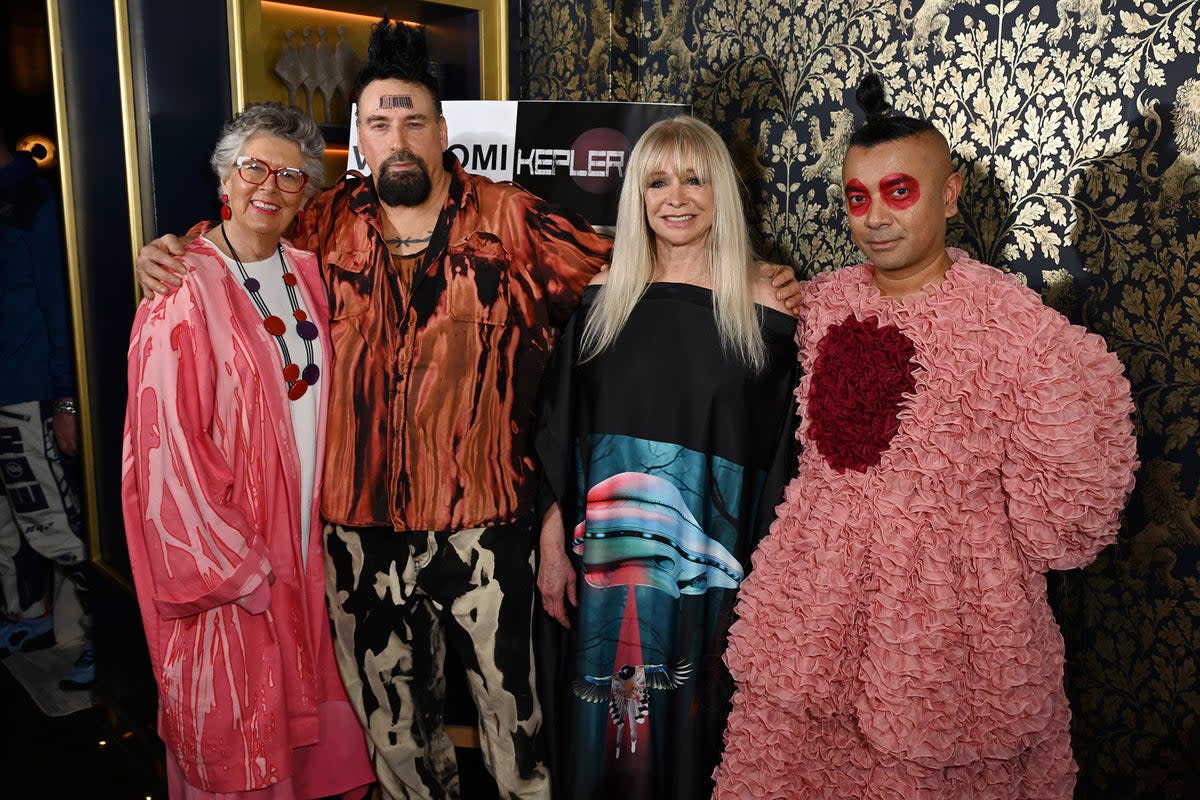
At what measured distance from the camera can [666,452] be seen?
213 cm

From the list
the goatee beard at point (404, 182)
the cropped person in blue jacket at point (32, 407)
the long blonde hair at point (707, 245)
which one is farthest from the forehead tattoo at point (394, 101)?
the cropped person in blue jacket at point (32, 407)

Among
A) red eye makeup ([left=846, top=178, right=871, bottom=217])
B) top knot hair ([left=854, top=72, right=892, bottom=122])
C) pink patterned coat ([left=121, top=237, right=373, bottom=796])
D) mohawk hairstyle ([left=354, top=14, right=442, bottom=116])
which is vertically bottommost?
pink patterned coat ([left=121, top=237, right=373, bottom=796])

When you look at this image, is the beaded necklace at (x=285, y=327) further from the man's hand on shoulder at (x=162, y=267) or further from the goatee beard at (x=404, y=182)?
the goatee beard at (x=404, y=182)

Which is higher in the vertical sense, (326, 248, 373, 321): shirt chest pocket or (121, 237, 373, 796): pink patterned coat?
(326, 248, 373, 321): shirt chest pocket

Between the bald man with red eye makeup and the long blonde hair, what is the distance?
0.20 metres

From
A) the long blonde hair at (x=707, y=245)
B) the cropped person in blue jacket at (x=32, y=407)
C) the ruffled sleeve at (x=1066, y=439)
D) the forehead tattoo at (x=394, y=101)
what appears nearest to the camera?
the ruffled sleeve at (x=1066, y=439)

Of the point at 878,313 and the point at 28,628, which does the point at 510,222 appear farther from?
the point at 28,628

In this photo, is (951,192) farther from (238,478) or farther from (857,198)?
(238,478)

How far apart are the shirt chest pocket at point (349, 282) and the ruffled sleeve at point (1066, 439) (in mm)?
1409

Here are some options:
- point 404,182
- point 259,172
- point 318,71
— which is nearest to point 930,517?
point 404,182

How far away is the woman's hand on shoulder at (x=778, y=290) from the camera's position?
2.10 meters

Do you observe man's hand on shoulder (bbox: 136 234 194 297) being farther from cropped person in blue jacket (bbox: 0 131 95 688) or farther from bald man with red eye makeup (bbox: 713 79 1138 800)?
cropped person in blue jacket (bbox: 0 131 95 688)

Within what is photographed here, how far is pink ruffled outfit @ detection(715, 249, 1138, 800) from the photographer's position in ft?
5.60

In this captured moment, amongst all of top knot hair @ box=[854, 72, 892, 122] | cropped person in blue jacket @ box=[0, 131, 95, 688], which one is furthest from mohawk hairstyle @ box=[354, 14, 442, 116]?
cropped person in blue jacket @ box=[0, 131, 95, 688]
